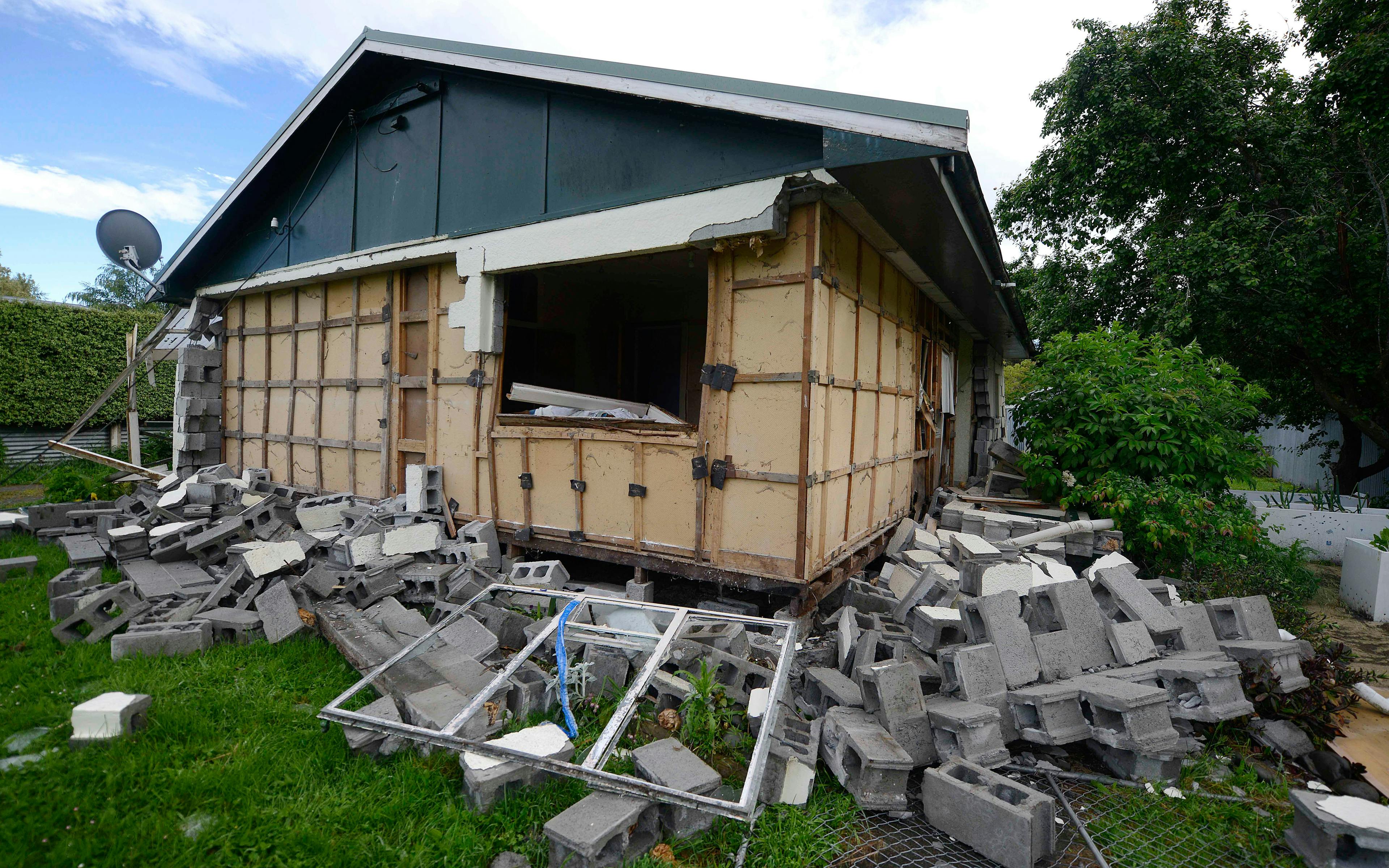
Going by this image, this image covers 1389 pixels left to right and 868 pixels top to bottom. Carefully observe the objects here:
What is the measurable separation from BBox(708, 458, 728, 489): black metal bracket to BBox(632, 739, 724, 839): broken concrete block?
2363mm

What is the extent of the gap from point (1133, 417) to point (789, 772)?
634 centimetres

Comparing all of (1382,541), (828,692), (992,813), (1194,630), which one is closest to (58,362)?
(828,692)

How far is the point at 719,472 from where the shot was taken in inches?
203

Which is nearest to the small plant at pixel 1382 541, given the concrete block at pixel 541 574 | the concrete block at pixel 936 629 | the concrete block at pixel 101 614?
the concrete block at pixel 936 629

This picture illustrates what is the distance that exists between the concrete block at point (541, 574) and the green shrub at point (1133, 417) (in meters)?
5.82

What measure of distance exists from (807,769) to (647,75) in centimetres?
503

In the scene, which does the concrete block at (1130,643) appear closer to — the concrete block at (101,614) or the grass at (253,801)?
the grass at (253,801)

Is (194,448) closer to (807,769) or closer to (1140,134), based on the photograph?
(807,769)

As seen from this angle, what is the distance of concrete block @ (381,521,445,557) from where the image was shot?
5.74 m

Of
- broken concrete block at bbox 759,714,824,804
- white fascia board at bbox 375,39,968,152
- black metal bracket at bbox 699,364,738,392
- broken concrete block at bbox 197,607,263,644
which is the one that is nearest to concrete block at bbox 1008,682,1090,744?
broken concrete block at bbox 759,714,824,804

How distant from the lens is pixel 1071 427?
25.7ft

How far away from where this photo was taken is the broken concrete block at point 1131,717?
11.3 ft

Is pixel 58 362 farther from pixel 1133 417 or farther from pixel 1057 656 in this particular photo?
pixel 1133 417

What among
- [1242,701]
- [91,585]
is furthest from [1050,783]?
[91,585]
